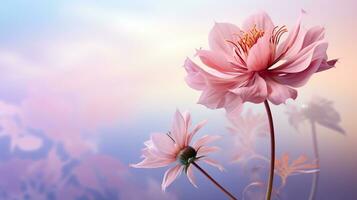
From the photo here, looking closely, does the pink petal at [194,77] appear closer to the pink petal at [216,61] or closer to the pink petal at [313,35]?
the pink petal at [216,61]

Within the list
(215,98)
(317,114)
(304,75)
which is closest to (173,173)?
(215,98)

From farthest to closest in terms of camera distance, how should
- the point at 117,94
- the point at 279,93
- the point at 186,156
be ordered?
the point at 117,94 → the point at 186,156 → the point at 279,93

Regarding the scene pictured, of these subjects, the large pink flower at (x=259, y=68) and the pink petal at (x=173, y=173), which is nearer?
the large pink flower at (x=259, y=68)

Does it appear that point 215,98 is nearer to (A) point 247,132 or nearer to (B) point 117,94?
(A) point 247,132

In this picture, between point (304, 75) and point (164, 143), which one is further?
point (164, 143)

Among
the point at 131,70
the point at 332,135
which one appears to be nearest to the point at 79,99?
the point at 131,70

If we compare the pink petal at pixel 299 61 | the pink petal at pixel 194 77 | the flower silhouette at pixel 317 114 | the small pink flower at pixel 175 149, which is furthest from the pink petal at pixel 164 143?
the flower silhouette at pixel 317 114

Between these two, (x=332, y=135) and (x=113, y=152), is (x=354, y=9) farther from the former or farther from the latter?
(x=113, y=152)
